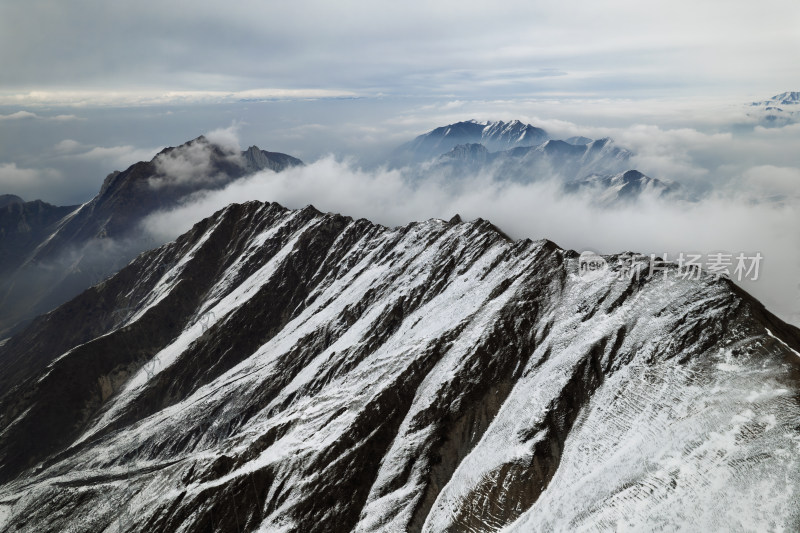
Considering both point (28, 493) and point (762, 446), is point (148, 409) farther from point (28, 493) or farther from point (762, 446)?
point (762, 446)

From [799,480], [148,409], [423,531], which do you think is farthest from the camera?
[148,409]

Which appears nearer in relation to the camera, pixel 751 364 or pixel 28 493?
pixel 751 364

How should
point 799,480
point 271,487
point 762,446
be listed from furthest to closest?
point 271,487 → point 762,446 → point 799,480

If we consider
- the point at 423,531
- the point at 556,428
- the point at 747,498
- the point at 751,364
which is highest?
the point at 751,364

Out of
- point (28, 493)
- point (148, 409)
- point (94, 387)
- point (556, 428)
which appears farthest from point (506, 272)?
point (94, 387)

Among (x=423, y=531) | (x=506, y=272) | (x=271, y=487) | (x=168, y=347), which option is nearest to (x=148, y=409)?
(x=168, y=347)

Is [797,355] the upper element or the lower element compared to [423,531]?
upper
